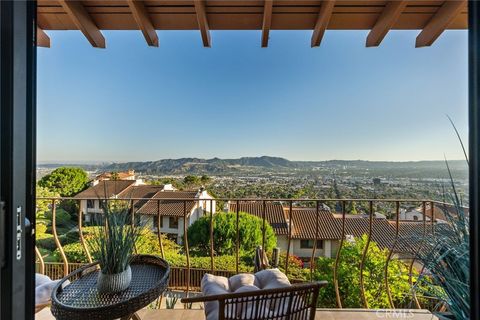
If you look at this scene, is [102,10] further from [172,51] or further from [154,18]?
[172,51]

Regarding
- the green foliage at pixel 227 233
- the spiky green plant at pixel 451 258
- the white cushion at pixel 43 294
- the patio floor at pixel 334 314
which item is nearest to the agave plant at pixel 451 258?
the spiky green plant at pixel 451 258

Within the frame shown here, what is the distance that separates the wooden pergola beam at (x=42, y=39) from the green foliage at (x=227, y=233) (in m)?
2.40

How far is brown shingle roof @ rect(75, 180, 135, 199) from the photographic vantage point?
170cm

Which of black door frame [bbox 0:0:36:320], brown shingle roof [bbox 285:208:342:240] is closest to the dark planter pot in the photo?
black door frame [bbox 0:0:36:320]

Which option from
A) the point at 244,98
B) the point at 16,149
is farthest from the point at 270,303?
the point at 244,98

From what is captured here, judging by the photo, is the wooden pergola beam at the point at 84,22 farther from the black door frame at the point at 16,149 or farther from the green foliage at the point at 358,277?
the green foliage at the point at 358,277

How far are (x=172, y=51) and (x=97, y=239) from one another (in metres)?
2.76

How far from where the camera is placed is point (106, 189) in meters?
1.70

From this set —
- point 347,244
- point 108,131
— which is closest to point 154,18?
point 108,131

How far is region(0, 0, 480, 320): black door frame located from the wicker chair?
33.6 inches

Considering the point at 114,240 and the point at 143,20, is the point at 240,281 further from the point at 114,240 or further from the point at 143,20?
the point at 143,20

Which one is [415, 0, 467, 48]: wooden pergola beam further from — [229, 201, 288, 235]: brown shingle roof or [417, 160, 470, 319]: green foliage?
[229, 201, 288, 235]: brown shingle roof

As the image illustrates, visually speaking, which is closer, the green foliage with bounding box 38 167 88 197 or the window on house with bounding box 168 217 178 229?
the green foliage with bounding box 38 167 88 197

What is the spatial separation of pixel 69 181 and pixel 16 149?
8.10ft
